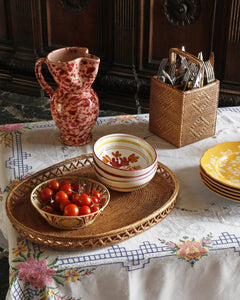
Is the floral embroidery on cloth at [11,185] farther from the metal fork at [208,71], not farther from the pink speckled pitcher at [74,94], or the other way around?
the metal fork at [208,71]

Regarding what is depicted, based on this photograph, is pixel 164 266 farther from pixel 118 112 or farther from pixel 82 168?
pixel 118 112

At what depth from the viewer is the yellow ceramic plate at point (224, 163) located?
4.07 feet

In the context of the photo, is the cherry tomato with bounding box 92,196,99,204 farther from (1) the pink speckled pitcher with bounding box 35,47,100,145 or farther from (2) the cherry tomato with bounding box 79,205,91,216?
(1) the pink speckled pitcher with bounding box 35,47,100,145

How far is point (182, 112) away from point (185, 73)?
0.13 m

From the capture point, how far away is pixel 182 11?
266 cm

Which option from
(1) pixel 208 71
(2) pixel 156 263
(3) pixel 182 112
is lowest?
(2) pixel 156 263

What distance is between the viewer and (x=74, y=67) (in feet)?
4.43

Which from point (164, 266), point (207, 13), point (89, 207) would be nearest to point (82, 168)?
point (89, 207)

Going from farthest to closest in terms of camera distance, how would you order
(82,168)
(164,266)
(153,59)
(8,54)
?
(8,54) < (153,59) < (82,168) < (164,266)

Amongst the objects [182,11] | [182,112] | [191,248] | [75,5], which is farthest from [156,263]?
[75,5]

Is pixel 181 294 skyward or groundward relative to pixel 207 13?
groundward

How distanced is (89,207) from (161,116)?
1.76 ft

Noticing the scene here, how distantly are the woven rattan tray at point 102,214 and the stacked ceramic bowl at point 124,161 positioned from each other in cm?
5

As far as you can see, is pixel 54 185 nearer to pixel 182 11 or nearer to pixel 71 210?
pixel 71 210
